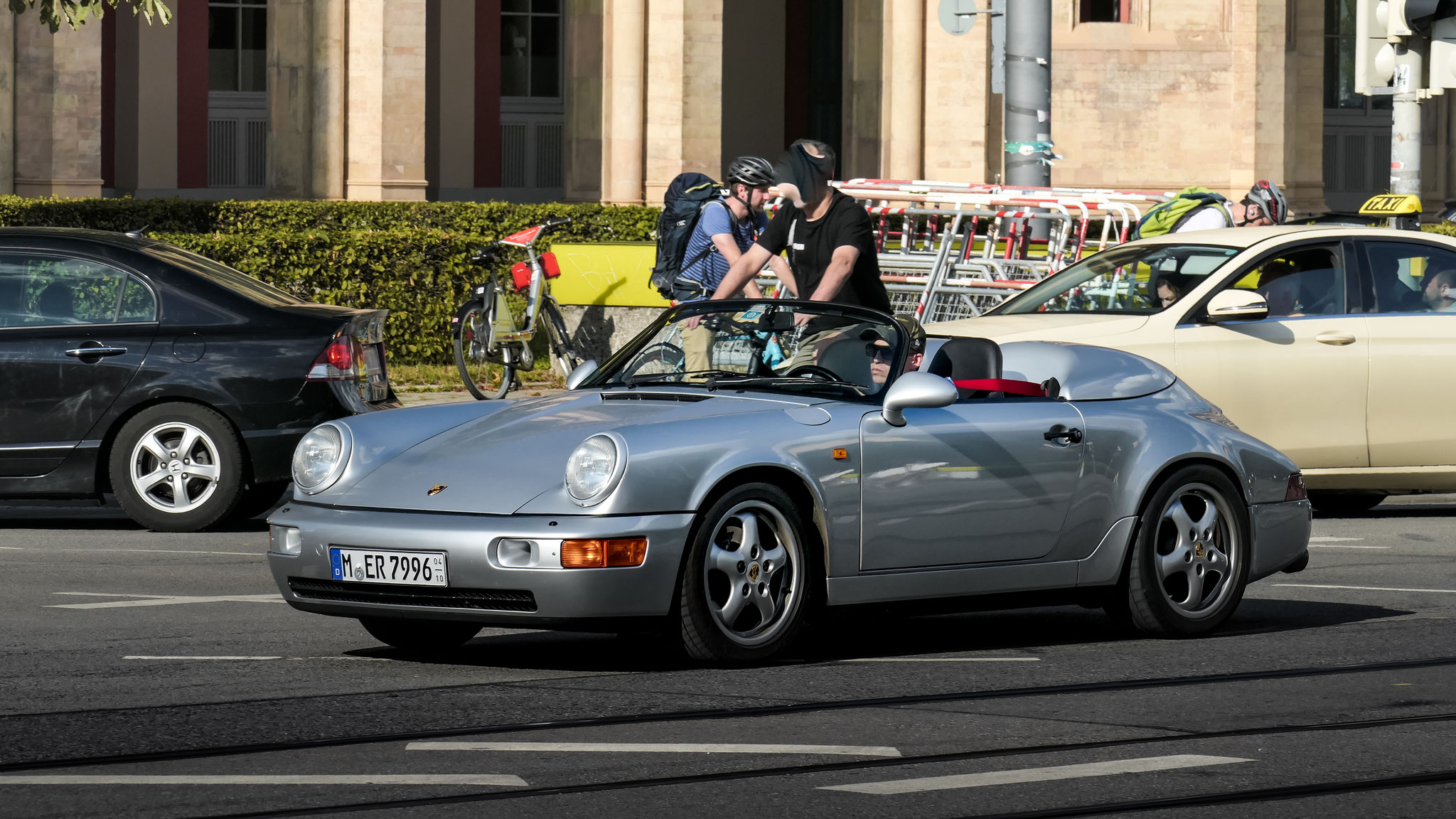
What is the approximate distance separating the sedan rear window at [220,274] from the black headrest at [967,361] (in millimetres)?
4867

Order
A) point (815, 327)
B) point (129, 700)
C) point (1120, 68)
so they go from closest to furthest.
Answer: point (129, 700)
point (815, 327)
point (1120, 68)

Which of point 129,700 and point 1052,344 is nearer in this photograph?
point 129,700

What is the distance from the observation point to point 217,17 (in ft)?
136

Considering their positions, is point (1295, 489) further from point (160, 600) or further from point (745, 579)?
point (160, 600)

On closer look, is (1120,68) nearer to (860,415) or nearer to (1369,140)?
(1369,140)

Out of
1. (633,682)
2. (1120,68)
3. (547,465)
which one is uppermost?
(1120,68)

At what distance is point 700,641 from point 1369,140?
41682 mm

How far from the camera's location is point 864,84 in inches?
1198

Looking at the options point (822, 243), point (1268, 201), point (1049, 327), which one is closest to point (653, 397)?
point (822, 243)

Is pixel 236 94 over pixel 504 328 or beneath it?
over

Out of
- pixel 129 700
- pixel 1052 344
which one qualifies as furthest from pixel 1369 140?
pixel 129 700

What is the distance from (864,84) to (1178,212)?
578 inches

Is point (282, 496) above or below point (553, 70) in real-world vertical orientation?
below

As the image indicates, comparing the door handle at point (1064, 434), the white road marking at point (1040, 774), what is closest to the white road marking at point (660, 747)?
the white road marking at point (1040, 774)
